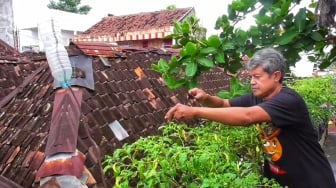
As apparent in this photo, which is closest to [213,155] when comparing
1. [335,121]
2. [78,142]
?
[78,142]

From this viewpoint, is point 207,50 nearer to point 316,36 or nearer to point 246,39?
point 246,39

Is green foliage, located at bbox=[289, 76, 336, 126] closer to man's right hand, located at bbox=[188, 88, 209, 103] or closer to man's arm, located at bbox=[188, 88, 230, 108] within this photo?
man's arm, located at bbox=[188, 88, 230, 108]

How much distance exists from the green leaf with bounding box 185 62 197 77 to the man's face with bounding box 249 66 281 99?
358 mm

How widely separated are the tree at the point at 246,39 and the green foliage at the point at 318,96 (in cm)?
462

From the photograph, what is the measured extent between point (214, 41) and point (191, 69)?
0.24 metres

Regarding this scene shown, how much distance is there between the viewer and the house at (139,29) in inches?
682

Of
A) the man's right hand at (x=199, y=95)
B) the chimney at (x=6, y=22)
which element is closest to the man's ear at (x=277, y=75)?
the man's right hand at (x=199, y=95)

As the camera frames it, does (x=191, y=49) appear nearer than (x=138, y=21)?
Yes

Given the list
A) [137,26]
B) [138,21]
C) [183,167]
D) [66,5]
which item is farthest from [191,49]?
[66,5]

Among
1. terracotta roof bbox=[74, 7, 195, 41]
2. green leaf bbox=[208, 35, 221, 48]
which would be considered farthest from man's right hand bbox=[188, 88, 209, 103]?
terracotta roof bbox=[74, 7, 195, 41]

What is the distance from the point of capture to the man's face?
2.28 m

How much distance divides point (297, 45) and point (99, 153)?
5.72 ft

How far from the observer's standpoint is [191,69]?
7.77 feet

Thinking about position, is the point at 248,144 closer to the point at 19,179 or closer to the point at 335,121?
the point at 19,179
